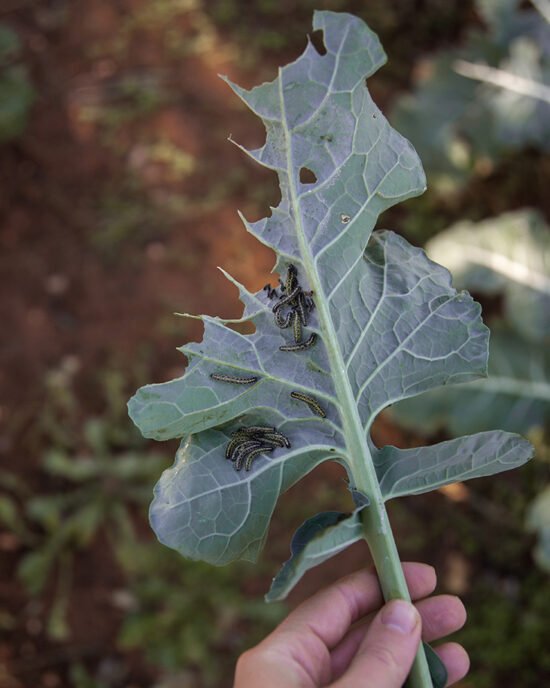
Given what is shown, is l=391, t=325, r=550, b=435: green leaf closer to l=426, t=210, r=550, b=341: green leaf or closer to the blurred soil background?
l=426, t=210, r=550, b=341: green leaf

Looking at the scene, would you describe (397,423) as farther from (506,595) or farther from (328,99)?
(328,99)

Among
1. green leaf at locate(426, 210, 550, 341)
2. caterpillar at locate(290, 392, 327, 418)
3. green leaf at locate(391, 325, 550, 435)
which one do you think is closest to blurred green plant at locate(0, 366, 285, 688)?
green leaf at locate(391, 325, 550, 435)

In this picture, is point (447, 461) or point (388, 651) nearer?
point (388, 651)

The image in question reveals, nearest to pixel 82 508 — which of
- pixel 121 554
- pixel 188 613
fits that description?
pixel 121 554

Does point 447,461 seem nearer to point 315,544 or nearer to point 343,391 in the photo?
point 343,391

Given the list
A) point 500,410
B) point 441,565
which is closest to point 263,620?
point 441,565

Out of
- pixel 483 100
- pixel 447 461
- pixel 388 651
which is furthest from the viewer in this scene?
pixel 483 100

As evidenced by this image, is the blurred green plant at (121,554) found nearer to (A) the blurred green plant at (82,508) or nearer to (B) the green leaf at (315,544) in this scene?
(A) the blurred green plant at (82,508)
